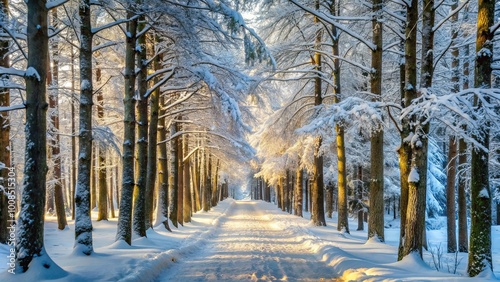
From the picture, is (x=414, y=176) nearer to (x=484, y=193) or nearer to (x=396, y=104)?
(x=484, y=193)

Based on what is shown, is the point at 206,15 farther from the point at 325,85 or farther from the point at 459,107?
the point at 325,85

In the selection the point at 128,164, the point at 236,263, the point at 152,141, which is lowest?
the point at 236,263

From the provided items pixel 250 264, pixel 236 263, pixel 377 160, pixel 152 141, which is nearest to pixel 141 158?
pixel 152 141

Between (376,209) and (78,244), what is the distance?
28.7 feet

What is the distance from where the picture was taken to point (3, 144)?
11875 mm

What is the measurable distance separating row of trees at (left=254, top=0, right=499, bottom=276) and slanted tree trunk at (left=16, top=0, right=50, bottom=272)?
5.47 meters

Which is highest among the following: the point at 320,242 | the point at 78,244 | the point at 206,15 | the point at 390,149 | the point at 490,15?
the point at 206,15

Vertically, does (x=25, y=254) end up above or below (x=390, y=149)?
below

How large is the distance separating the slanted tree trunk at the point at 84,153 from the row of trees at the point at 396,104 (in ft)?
16.5

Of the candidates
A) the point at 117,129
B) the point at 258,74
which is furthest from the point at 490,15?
the point at 117,129

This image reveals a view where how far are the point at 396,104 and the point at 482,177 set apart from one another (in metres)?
2.30

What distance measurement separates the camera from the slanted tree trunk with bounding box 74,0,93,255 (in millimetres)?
8547

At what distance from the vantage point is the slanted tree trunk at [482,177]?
22.3 feet

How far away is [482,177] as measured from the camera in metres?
6.95
